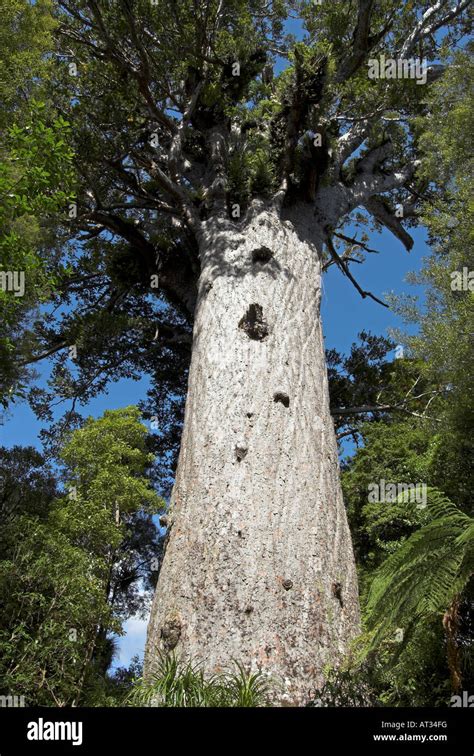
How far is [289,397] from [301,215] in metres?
3.88

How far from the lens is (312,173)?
9.59 meters

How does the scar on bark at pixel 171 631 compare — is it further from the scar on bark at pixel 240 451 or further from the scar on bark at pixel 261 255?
the scar on bark at pixel 261 255

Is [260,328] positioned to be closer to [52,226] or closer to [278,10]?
[52,226]

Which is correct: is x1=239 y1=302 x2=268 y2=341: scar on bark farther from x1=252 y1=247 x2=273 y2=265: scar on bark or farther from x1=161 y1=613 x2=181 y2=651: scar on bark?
x1=161 y1=613 x2=181 y2=651: scar on bark

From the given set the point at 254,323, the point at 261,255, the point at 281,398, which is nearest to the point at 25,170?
the point at 254,323

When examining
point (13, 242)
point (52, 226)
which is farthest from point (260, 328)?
point (52, 226)

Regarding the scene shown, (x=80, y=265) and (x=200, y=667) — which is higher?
(x=80, y=265)

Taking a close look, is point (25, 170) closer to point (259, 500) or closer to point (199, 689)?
point (259, 500)

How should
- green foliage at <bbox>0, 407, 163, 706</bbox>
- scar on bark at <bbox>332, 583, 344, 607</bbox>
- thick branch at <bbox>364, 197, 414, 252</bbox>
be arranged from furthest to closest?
1. thick branch at <bbox>364, 197, 414, 252</bbox>
2. green foliage at <bbox>0, 407, 163, 706</bbox>
3. scar on bark at <bbox>332, 583, 344, 607</bbox>

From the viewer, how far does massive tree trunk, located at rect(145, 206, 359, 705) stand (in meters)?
5.05

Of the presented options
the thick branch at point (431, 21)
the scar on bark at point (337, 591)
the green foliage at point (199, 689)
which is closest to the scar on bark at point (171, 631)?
the green foliage at point (199, 689)

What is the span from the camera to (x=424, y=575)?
4277 mm

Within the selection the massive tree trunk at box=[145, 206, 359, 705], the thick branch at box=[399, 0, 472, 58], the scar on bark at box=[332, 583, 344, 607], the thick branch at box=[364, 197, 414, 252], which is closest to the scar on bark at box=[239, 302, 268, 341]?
the massive tree trunk at box=[145, 206, 359, 705]

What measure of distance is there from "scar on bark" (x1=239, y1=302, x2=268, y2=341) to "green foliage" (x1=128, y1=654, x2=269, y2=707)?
3.66 meters
